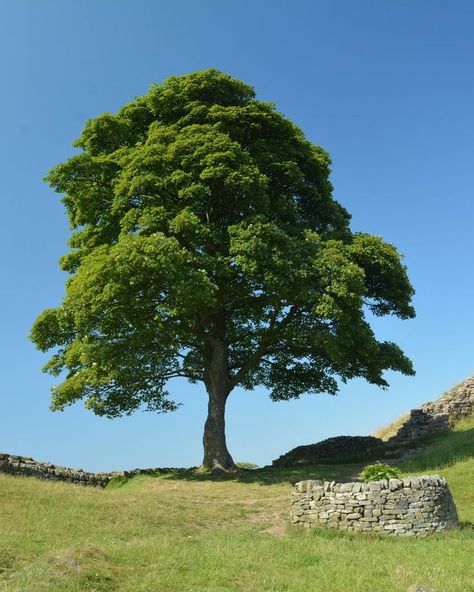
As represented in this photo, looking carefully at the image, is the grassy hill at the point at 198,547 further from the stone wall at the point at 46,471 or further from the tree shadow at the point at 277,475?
the stone wall at the point at 46,471

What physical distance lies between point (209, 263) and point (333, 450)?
48.7 ft

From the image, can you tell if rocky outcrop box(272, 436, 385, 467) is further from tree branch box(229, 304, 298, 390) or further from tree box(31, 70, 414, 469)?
tree branch box(229, 304, 298, 390)

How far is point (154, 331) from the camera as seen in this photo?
79.1ft

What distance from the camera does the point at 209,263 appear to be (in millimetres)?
23234

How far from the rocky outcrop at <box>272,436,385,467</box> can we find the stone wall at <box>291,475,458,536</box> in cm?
1471

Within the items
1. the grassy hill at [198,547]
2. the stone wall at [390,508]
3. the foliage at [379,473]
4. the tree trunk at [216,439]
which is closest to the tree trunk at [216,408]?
the tree trunk at [216,439]

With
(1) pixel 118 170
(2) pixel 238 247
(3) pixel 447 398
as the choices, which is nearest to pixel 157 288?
(2) pixel 238 247

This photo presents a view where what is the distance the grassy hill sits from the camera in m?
9.45

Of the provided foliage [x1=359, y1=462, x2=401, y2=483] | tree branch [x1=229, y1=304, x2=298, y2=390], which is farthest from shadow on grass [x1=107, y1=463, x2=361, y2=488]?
foliage [x1=359, y1=462, x2=401, y2=483]

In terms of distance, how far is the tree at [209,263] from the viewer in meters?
22.9

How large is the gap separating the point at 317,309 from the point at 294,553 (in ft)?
39.8

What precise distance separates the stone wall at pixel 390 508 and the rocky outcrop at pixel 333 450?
1471 centimetres

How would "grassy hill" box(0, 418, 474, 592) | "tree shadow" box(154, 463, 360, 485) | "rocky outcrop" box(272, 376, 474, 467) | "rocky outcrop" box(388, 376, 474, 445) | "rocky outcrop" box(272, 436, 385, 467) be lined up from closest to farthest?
"grassy hill" box(0, 418, 474, 592)
"tree shadow" box(154, 463, 360, 485)
"rocky outcrop" box(272, 436, 385, 467)
"rocky outcrop" box(272, 376, 474, 467)
"rocky outcrop" box(388, 376, 474, 445)

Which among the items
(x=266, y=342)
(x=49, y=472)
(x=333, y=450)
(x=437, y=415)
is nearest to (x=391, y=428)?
(x=437, y=415)
